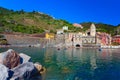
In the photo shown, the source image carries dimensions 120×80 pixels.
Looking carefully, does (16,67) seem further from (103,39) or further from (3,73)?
(103,39)

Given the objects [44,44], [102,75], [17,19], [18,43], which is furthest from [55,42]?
[102,75]

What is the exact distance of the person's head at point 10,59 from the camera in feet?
93.0

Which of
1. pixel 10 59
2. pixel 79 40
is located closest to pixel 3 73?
pixel 10 59

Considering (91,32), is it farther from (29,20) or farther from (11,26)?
(29,20)

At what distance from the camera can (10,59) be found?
94.5 ft

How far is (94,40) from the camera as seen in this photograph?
138m

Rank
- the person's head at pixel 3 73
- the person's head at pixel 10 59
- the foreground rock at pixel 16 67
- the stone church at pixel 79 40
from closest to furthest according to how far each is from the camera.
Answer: the person's head at pixel 3 73 < the foreground rock at pixel 16 67 < the person's head at pixel 10 59 < the stone church at pixel 79 40

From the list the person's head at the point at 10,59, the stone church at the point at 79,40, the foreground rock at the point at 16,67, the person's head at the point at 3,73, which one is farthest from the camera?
the stone church at the point at 79,40

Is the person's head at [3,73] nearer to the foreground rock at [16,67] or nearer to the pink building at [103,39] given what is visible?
the foreground rock at [16,67]

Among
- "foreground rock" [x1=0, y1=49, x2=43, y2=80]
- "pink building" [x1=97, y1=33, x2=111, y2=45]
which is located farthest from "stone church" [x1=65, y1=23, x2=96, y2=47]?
"foreground rock" [x1=0, y1=49, x2=43, y2=80]

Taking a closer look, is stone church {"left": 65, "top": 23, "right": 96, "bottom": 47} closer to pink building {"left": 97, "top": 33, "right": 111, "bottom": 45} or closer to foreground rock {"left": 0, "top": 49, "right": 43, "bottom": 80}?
pink building {"left": 97, "top": 33, "right": 111, "bottom": 45}

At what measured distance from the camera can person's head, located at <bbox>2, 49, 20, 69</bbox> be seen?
28.4 m

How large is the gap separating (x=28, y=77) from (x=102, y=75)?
896 cm

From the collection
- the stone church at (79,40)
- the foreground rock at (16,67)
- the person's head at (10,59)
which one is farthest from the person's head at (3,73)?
the stone church at (79,40)
